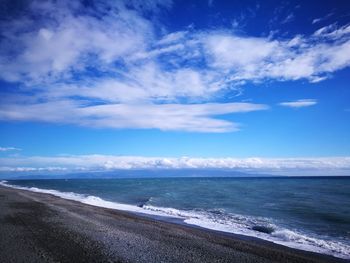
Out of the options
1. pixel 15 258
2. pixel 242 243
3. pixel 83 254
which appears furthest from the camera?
pixel 242 243

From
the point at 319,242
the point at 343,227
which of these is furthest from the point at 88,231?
the point at 343,227

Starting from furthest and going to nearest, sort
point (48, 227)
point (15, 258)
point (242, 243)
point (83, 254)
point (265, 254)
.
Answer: point (48, 227) → point (242, 243) → point (265, 254) → point (83, 254) → point (15, 258)

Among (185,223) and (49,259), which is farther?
(185,223)

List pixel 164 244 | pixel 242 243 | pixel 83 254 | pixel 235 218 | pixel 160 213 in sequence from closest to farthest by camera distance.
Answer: pixel 83 254 < pixel 164 244 < pixel 242 243 < pixel 235 218 < pixel 160 213

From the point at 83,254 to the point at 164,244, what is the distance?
13.6 ft

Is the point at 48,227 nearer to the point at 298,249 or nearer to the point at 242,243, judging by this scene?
the point at 242,243

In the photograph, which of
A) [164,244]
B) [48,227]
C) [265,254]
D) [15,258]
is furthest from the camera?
[48,227]

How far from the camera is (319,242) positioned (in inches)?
652

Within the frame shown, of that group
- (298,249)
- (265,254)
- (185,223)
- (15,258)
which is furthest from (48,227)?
(298,249)

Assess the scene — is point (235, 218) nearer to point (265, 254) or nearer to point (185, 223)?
point (185, 223)

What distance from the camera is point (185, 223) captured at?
22844 mm

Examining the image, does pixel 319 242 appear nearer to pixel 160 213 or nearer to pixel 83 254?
pixel 83 254

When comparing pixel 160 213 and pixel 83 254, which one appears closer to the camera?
pixel 83 254

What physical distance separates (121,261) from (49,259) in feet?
8.78
